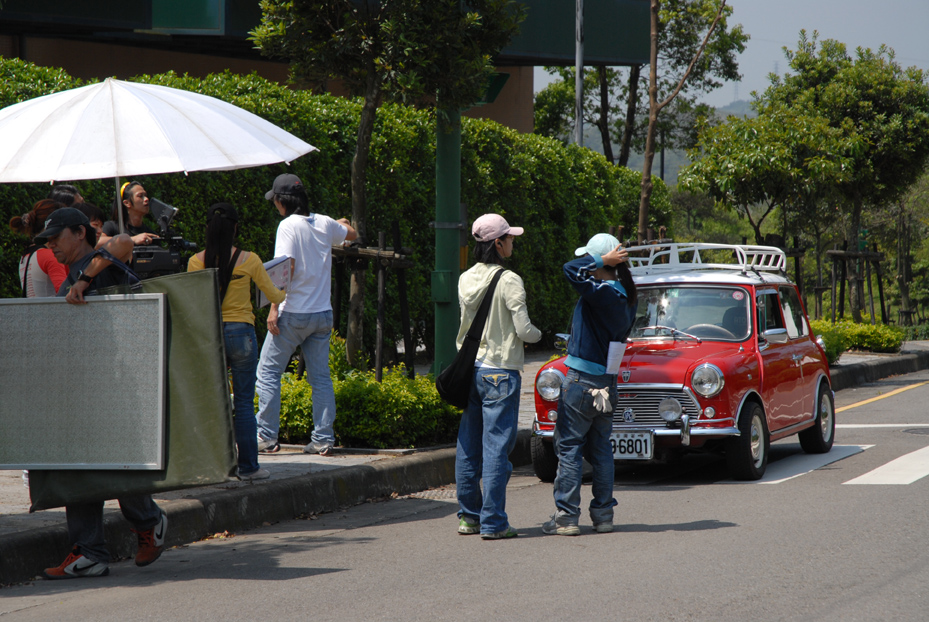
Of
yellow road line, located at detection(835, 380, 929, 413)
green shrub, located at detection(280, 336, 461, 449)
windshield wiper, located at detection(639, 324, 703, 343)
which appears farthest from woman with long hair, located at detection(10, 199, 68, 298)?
yellow road line, located at detection(835, 380, 929, 413)

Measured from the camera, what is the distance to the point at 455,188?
912cm

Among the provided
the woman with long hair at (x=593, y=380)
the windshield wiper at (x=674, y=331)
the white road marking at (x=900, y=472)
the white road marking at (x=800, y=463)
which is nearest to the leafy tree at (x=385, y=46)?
the windshield wiper at (x=674, y=331)

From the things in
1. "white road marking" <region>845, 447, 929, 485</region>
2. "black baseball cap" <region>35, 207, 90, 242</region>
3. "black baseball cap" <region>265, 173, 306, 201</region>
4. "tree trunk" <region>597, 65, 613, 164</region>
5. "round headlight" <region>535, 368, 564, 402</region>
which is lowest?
"white road marking" <region>845, 447, 929, 485</region>

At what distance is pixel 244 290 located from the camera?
6820 millimetres

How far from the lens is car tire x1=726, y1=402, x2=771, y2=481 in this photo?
25.6 feet

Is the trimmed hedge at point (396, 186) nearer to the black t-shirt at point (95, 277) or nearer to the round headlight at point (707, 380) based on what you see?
the round headlight at point (707, 380)

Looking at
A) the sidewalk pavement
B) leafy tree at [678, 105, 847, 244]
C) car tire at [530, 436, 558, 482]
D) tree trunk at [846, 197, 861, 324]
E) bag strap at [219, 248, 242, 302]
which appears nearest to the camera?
the sidewalk pavement

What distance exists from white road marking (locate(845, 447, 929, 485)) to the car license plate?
1661mm

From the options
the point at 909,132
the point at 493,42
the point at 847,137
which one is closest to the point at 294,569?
the point at 493,42

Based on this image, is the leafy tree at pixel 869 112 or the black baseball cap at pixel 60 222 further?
the leafy tree at pixel 869 112

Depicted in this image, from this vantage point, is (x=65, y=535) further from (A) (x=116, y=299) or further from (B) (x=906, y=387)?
(B) (x=906, y=387)

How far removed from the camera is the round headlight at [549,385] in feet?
26.2

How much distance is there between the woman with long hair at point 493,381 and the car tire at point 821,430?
4412mm

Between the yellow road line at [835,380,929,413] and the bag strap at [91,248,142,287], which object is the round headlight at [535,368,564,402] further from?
the yellow road line at [835,380,929,413]
